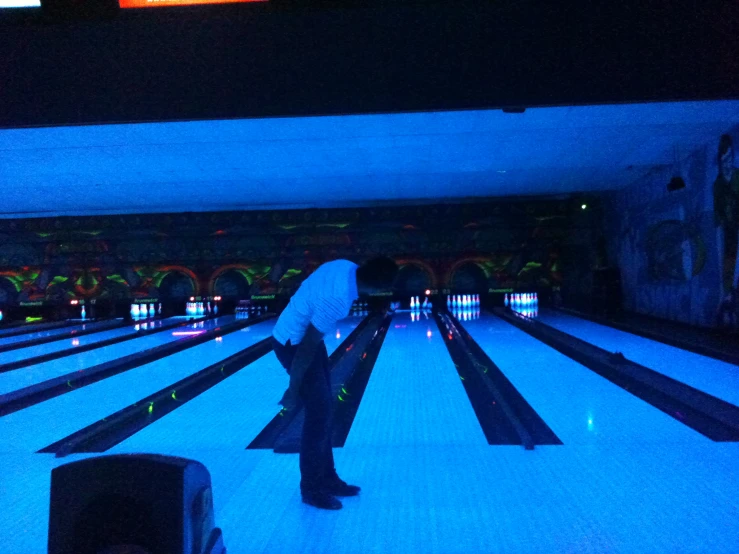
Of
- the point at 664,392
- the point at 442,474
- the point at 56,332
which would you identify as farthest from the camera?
the point at 56,332

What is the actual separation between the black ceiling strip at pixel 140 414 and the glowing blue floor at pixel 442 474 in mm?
106

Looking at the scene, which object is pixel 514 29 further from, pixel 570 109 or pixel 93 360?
pixel 93 360

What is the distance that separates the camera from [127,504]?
1.38 meters

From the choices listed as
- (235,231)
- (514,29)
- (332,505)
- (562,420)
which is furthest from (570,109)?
(235,231)

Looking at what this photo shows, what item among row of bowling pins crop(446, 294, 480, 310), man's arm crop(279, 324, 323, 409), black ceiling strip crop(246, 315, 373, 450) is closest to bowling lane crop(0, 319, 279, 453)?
black ceiling strip crop(246, 315, 373, 450)

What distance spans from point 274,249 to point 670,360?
8.32 metres

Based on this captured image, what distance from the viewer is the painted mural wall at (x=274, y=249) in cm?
1185

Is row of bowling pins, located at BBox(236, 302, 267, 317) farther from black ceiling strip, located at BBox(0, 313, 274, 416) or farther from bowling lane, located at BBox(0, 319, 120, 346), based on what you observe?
black ceiling strip, located at BBox(0, 313, 274, 416)

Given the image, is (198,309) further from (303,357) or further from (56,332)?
(303,357)

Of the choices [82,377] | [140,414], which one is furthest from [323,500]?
[82,377]

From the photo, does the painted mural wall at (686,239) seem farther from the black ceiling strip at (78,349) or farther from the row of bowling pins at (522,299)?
the black ceiling strip at (78,349)

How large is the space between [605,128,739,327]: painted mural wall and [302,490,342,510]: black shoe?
6100 mm

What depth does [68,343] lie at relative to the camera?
780 cm

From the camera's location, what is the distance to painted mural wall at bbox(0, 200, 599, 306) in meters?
11.9
